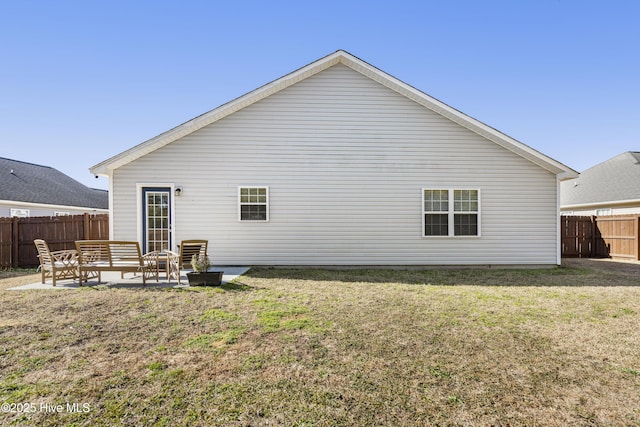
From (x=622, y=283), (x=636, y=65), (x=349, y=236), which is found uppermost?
(x=636, y=65)

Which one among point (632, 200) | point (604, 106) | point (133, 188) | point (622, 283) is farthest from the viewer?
point (604, 106)

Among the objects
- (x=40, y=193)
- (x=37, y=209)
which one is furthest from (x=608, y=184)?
(x=40, y=193)

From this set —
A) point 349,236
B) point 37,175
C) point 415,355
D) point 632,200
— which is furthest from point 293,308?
point 37,175

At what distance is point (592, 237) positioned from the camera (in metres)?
14.5

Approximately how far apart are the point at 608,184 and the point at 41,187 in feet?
114

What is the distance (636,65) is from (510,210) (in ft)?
41.7

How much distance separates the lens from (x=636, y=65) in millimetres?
15172

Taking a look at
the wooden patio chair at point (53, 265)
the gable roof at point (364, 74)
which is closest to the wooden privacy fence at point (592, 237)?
the gable roof at point (364, 74)

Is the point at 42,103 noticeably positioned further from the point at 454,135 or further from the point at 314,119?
the point at 454,135

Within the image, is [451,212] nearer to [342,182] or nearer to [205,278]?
[342,182]

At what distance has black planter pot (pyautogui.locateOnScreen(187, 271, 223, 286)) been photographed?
24.0ft

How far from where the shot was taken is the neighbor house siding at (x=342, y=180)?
9789mm

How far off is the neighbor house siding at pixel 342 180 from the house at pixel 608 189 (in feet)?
34.5

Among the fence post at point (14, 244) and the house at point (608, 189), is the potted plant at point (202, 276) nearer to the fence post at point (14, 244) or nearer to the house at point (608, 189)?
the fence post at point (14, 244)
